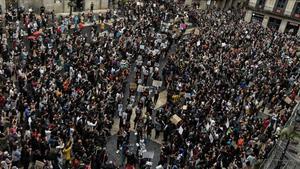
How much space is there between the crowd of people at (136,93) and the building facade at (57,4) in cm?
421

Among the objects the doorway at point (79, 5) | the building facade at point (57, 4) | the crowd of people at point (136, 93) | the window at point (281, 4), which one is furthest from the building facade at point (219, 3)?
the crowd of people at point (136, 93)

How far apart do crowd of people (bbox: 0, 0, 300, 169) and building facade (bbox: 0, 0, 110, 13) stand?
4205 millimetres

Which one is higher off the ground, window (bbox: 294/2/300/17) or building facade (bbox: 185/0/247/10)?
window (bbox: 294/2/300/17)

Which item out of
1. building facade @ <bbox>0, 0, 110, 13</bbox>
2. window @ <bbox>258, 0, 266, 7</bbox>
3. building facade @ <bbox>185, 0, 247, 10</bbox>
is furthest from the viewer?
building facade @ <bbox>185, 0, 247, 10</bbox>

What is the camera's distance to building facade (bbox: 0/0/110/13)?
37987 mm

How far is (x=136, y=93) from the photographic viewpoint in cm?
2552

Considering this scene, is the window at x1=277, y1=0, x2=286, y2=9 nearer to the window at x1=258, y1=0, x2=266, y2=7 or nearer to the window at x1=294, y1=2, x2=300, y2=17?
the window at x1=294, y1=2, x2=300, y2=17

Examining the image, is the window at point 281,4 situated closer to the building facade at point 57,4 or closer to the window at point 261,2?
the window at point 261,2

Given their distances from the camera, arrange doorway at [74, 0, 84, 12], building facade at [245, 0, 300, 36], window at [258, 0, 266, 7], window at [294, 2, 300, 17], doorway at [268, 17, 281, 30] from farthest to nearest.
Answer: doorway at [268, 17, 281, 30] → window at [258, 0, 266, 7] → building facade at [245, 0, 300, 36] → window at [294, 2, 300, 17] → doorway at [74, 0, 84, 12]

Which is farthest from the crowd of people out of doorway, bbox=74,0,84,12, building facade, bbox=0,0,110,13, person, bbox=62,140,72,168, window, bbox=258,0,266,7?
Answer: window, bbox=258,0,266,7

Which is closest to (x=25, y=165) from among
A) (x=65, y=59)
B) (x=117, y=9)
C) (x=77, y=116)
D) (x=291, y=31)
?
(x=77, y=116)

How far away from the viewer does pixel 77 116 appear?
20.0m

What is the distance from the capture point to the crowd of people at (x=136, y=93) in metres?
18.6

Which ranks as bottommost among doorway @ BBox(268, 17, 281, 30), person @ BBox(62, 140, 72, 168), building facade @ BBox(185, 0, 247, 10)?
person @ BBox(62, 140, 72, 168)
